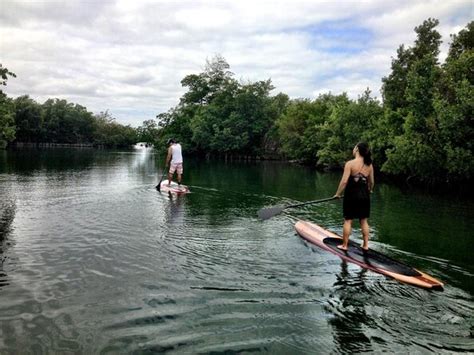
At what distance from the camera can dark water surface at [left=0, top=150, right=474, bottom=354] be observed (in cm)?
532

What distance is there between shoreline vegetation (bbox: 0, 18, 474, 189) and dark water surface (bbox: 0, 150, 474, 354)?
49.1 feet

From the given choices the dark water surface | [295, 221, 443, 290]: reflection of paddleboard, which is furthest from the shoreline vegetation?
[295, 221, 443, 290]: reflection of paddleboard

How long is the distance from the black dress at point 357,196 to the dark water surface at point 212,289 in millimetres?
1180

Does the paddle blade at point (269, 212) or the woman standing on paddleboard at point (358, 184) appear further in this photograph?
the paddle blade at point (269, 212)

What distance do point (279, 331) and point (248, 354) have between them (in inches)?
29.5

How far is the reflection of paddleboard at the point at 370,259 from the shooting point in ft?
24.1

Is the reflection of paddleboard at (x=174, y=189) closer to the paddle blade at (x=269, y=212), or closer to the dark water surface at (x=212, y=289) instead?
the dark water surface at (x=212, y=289)

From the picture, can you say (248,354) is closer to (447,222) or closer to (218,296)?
(218,296)

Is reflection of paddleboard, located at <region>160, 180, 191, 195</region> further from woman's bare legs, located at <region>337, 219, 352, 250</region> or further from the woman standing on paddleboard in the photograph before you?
the woman standing on paddleboard

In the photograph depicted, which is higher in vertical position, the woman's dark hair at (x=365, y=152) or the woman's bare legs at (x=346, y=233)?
the woman's dark hair at (x=365, y=152)

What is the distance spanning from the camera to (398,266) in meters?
7.99

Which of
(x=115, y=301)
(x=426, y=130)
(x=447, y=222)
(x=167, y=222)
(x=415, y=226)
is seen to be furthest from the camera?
(x=426, y=130)

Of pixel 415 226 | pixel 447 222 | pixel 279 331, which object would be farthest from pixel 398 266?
pixel 447 222

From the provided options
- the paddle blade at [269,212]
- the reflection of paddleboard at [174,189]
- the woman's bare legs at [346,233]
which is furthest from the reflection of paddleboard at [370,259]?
the reflection of paddleboard at [174,189]
